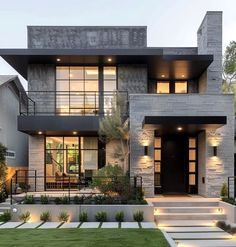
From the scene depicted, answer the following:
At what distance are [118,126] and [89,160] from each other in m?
3.81

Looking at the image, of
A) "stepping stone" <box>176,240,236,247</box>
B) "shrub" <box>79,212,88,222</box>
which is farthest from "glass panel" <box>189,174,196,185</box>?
"stepping stone" <box>176,240,236,247</box>

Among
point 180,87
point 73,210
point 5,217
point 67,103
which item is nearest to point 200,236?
point 73,210

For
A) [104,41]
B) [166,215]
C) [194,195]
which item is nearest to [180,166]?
[194,195]

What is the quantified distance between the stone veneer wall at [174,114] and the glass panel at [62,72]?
511 cm

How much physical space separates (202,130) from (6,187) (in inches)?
389

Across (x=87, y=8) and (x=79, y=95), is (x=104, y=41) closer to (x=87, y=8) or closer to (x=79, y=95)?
(x=79, y=95)

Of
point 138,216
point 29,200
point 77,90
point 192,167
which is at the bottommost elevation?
point 138,216

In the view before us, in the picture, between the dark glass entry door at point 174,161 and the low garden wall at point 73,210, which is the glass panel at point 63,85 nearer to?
the dark glass entry door at point 174,161

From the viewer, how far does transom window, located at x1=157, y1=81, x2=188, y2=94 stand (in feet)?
79.0

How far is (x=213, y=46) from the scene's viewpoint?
21.9m

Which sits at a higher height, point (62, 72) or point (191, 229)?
point (62, 72)

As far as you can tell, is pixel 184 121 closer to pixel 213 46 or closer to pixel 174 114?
pixel 174 114

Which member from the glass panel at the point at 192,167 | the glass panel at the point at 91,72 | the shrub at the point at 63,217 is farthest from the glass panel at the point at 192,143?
the shrub at the point at 63,217

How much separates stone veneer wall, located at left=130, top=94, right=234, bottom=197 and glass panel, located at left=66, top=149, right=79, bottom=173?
14.2ft
